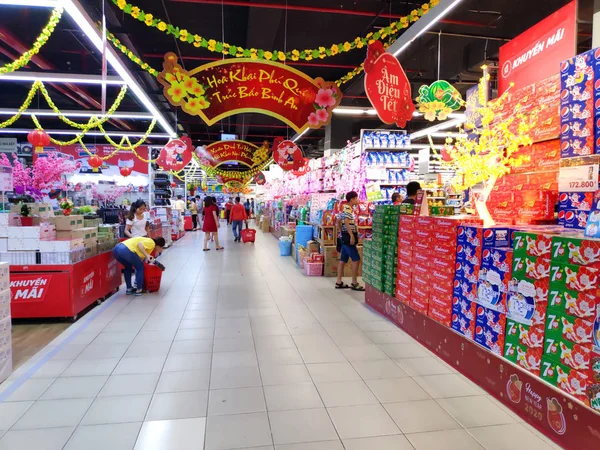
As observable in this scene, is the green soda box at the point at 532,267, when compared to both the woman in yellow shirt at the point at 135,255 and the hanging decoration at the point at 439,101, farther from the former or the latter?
the woman in yellow shirt at the point at 135,255

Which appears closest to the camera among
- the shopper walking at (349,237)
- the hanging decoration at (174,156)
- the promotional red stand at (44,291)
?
the promotional red stand at (44,291)

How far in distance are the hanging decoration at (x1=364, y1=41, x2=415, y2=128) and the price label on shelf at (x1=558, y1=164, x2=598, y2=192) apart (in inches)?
82.5

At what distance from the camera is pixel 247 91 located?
14.8ft

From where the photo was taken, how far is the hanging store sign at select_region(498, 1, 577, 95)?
3035 millimetres

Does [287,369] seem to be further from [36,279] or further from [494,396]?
[36,279]

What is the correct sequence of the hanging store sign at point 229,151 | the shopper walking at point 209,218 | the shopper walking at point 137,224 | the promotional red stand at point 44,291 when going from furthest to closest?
the hanging store sign at point 229,151
the shopper walking at point 209,218
the shopper walking at point 137,224
the promotional red stand at point 44,291

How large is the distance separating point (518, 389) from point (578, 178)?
59.4 inches

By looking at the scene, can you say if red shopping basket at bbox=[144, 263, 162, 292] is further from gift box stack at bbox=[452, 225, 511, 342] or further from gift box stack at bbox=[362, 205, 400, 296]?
gift box stack at bbox=[452, 225, 511, 342]

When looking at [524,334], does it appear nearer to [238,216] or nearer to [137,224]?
[137,224]

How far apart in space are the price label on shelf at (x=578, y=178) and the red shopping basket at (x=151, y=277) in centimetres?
561

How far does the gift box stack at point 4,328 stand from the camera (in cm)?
328

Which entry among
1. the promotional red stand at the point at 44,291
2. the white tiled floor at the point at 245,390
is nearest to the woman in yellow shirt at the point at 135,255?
the white tiled floor at the point at 245,390

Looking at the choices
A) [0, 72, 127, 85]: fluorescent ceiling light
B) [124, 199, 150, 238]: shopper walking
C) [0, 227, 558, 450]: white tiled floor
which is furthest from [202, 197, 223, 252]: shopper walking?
[0, 227, 558, 450]: white tiled floor

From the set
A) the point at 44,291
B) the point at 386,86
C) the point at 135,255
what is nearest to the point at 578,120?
the point at 386,86
